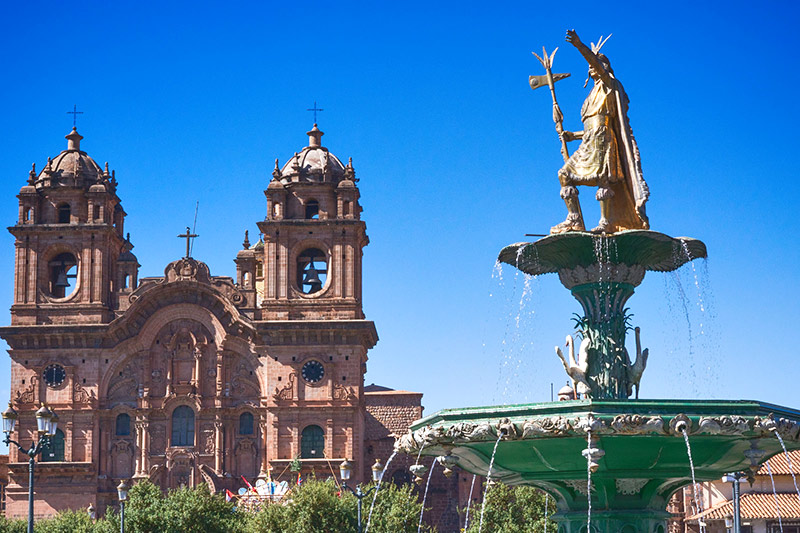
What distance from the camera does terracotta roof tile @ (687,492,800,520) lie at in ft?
158

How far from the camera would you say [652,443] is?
493 inches

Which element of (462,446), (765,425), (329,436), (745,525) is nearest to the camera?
(765,425)

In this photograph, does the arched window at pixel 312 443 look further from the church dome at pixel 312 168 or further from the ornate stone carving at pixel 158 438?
the church dome at pixel 312 168

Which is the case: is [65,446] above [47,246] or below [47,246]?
below

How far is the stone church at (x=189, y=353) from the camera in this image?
2370 inches

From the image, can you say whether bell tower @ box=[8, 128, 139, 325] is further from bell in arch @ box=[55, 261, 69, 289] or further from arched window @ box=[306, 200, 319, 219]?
arched window @ box=[306, 200, 319, 219]

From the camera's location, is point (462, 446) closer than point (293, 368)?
Yes

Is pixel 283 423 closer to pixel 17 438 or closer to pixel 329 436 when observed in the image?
pixel 329 436

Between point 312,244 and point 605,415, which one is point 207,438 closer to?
point 312,244

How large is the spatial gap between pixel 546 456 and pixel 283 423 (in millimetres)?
47708

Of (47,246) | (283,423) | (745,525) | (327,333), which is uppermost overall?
(47,246)

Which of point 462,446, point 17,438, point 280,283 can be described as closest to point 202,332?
point 280,283

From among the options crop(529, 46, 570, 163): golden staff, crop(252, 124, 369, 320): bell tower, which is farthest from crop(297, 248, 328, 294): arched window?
crop(529, 46, 570, 163): golden staff

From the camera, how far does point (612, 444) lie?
12547 mm
